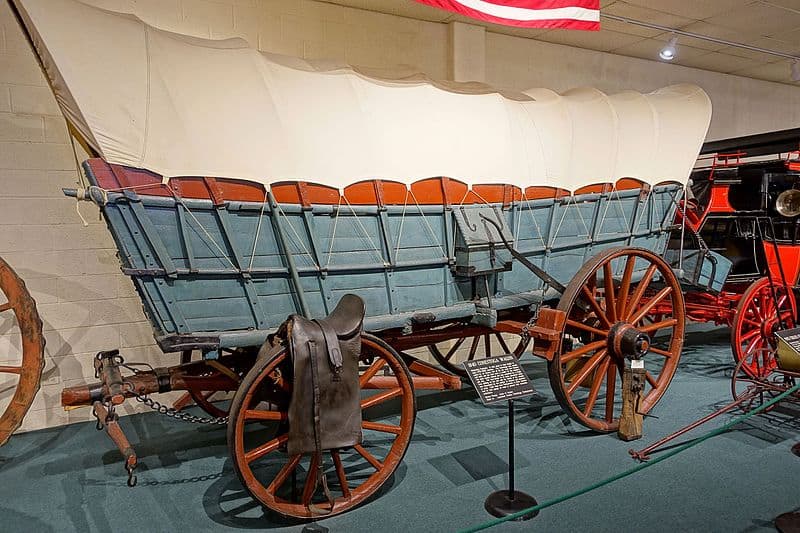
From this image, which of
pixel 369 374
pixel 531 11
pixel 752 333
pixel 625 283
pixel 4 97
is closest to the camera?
pixel 369 374

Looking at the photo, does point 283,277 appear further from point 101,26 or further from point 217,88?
point 101,26

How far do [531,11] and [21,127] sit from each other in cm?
321

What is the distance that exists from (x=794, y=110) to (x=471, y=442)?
785 cm

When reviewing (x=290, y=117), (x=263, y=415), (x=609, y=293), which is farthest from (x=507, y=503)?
(x=290, y=117)

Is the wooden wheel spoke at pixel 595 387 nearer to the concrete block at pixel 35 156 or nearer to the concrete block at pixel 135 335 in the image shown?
the concrete block at pixel 135 335

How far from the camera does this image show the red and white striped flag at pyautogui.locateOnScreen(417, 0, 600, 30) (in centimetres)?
295

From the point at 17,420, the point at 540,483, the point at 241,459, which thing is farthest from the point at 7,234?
the point at 540,483

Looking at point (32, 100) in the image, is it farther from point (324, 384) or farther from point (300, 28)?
point (324, 384)

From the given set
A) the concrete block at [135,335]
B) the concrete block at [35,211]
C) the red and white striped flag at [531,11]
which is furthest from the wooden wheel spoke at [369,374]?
the concrete block at [35,211]

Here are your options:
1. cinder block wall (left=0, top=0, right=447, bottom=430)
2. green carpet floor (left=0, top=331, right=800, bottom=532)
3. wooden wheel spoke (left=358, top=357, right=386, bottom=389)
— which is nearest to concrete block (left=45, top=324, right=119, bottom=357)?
cinder block wall (left=0, top=0, right=447, bottom=430)

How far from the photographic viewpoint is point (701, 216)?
16.4ft

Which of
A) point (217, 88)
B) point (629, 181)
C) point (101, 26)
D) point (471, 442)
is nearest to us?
point (101, 26)

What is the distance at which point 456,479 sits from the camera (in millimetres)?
2904

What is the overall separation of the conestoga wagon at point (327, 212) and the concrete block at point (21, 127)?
1.16 metres
